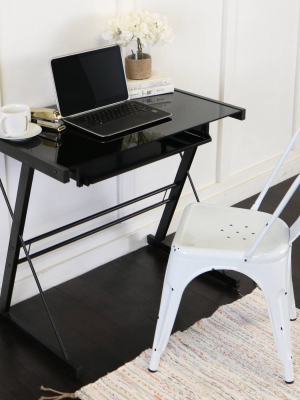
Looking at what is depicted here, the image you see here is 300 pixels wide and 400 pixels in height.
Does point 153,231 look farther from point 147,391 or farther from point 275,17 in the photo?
point 275,17

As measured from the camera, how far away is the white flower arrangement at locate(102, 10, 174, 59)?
2152 millimetres

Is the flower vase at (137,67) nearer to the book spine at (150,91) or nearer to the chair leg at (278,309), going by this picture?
the book spine at (150,91)

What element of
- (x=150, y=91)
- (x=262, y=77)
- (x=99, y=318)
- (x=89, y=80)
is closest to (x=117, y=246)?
(x=99, y=318)

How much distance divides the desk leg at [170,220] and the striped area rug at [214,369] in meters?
0.25

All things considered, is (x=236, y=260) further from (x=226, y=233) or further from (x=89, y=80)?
(x=89, y=80)

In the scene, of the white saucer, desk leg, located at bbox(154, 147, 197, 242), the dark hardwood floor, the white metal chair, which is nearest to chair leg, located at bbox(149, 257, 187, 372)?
the white metal chair

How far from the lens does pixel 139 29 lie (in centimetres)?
215

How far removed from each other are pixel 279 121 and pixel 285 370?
1.81m

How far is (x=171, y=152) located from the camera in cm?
202

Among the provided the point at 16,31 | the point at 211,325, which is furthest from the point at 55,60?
the point at 211,325

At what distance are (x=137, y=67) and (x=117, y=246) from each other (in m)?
0.85

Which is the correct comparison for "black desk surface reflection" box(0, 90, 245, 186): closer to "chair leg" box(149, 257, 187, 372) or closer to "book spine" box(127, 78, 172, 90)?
"book spine" box(127, 78, 172, 90)

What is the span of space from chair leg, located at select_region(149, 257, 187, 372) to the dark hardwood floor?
16 cm

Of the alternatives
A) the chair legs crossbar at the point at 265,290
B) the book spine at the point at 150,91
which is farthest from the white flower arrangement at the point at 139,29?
the chair legs crossbar at the point at 265,290
